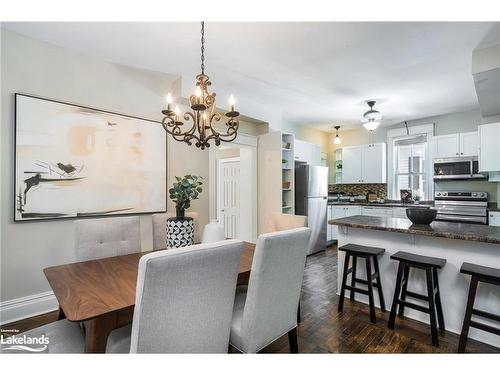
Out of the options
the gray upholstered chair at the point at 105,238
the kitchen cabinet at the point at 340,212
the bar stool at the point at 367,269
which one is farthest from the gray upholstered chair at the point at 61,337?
the kitchen cabinet at the point at 340,212

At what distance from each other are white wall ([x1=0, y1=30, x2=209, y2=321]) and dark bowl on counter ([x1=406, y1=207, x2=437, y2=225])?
3.20 metres

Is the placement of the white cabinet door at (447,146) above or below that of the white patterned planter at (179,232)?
above

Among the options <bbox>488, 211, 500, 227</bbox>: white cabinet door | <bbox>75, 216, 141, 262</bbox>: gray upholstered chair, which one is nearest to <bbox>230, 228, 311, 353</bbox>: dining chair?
<bbox>75, 216, 141, 262</bbox>: gray upholstered chair

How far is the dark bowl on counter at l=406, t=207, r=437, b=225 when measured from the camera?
2.32 meters

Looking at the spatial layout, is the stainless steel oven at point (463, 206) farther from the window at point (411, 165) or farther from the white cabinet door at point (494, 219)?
the window at point (411, 165)

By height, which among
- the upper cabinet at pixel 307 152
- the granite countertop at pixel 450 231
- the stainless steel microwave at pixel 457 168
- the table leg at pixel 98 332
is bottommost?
the table leg at pixel 98 332

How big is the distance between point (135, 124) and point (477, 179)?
211 inches

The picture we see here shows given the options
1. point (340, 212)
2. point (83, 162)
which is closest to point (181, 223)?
point (83, 162)

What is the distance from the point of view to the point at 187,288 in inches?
41.6

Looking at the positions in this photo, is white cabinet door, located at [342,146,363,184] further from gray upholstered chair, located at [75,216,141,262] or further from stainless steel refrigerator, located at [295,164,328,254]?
gray upholstered chair, located at [75,216,141,262]

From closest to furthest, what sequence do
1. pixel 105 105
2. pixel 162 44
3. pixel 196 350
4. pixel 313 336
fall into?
pixel 196 350, pixel 313 336, pixel 162 44, pixel 105 105

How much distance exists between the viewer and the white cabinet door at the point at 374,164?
511cm
